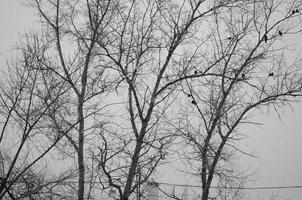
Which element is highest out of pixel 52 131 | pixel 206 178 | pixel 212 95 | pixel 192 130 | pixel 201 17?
pixel 201 17

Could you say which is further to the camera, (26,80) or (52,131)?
(52,131)

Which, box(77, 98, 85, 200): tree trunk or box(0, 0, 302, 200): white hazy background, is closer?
box(77, 98, 85, 200): tree trunk

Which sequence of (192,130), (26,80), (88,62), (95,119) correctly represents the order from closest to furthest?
(26,80) → (95,119) → (88,62) → (192,130)

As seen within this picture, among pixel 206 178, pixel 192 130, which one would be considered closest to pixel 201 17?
pixel 192 130

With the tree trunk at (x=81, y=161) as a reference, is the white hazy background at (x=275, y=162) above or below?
above

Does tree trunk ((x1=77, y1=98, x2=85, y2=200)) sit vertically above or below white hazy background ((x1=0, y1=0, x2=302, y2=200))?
below

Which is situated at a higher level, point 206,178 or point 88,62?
point 88,62

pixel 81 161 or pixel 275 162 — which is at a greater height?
pixel 275 162

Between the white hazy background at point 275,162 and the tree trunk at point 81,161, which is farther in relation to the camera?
the white hazy background at point 275,162

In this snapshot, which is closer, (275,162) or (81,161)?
(81,161)

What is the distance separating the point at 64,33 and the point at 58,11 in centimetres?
59

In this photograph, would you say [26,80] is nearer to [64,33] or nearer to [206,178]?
[64,33]

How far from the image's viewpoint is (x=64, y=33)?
9266mm

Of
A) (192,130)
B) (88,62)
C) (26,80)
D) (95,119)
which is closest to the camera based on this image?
(26,80)
